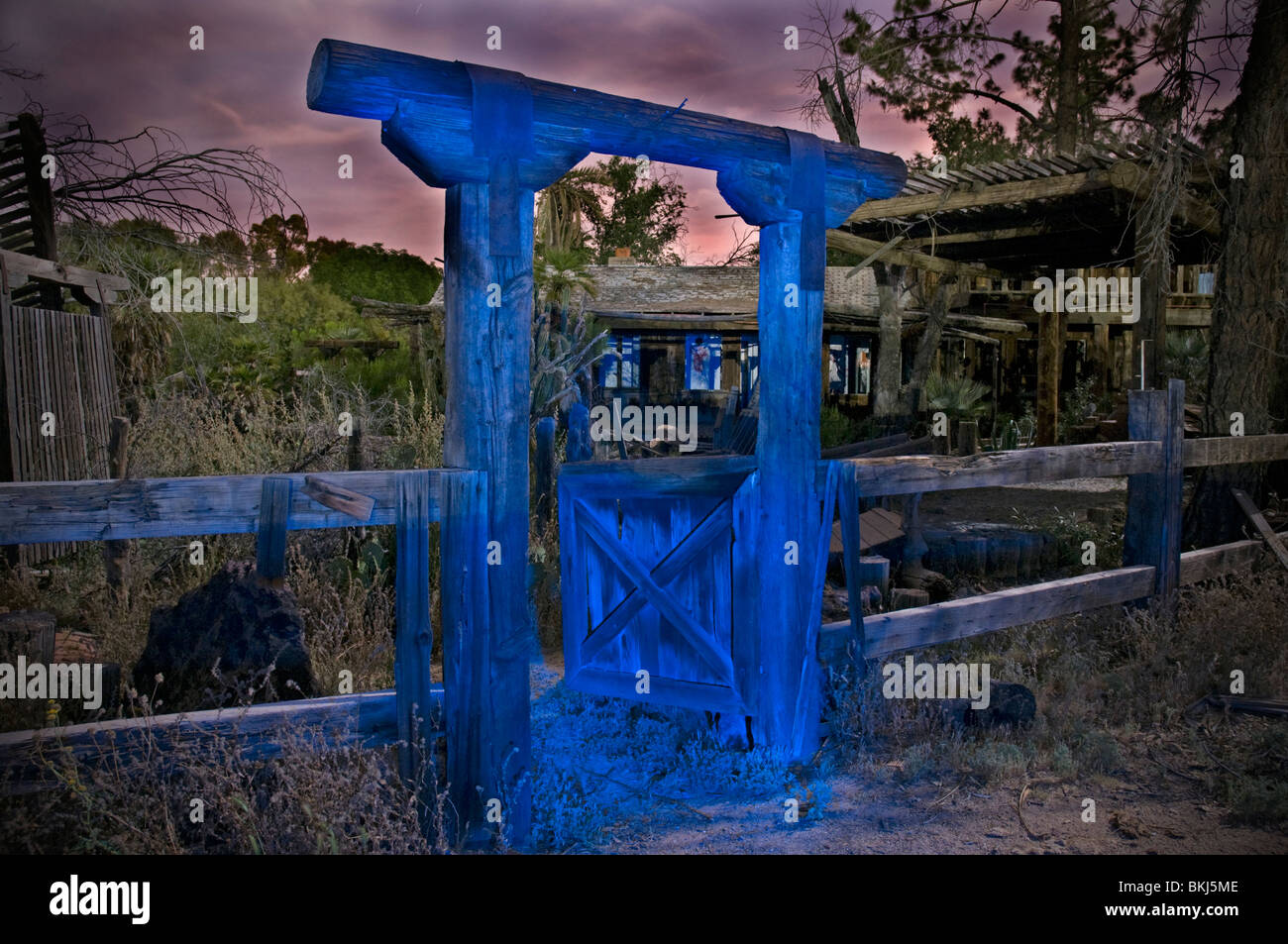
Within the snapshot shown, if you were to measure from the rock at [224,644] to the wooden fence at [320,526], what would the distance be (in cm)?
108

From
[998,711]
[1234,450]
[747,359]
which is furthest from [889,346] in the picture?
[998,711]

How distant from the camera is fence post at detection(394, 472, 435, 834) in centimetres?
338

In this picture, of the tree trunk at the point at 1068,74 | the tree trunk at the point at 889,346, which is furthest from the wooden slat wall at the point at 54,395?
the tree trunk at the point at 1068,74

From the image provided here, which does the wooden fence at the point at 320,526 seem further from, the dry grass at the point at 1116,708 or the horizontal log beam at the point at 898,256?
the horizontal log beam at the point at 898,256

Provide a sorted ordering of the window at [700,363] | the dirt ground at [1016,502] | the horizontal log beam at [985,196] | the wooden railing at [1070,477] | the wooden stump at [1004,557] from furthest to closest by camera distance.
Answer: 1. the window at [700,363]
2. the dirt ground at [1016,502]
3. the horizontal log beam at [985,196]
4. the wooden stump at [1004,557]
5. the wooden railing at [1070,477]

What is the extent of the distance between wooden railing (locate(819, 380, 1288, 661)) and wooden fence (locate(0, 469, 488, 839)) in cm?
197

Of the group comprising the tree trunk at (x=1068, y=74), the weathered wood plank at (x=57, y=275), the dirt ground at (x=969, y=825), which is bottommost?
the dirt ground at (x=969, y=825)

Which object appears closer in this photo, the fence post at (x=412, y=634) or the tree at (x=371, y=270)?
the fence post at (x=412, y=634)

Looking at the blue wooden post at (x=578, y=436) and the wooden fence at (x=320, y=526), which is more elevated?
the blue wooden post at (x=578, y=436)

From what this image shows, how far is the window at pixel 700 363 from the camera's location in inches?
866

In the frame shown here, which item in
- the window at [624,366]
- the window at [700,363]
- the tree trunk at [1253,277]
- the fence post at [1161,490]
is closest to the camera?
the fence post at [1161,490]

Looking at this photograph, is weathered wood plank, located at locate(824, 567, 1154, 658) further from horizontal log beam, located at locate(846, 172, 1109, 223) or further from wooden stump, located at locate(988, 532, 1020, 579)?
horizontal log beam, located at locate(846, 172, 1109, 223)

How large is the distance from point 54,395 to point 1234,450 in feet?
31.7
